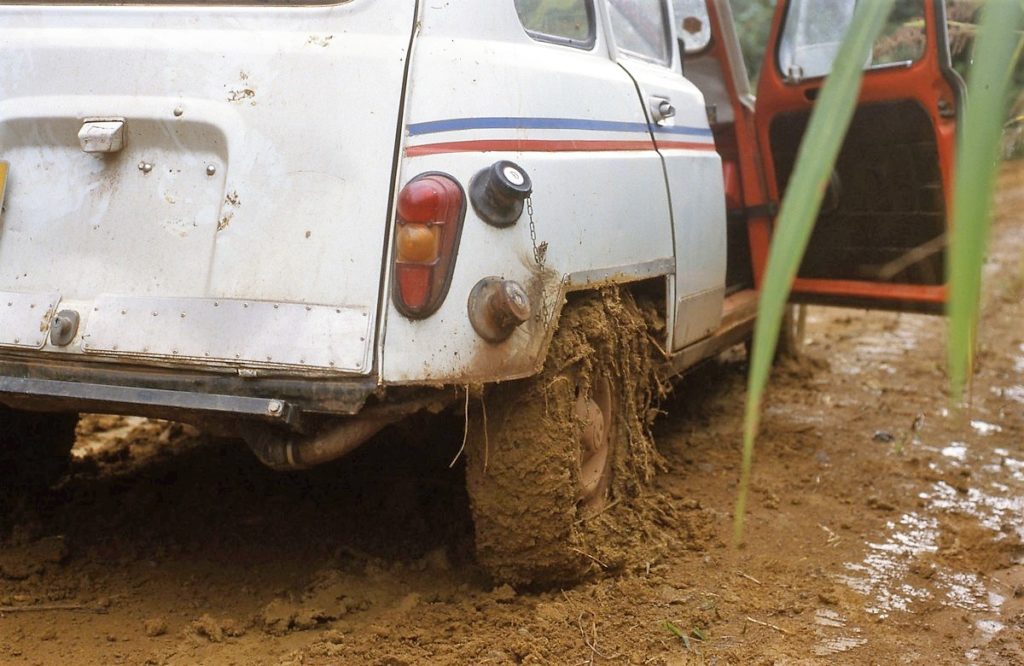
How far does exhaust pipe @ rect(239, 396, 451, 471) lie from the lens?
2.63 meters

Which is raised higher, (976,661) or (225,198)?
(225,198)

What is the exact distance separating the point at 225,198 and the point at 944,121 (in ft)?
9.47

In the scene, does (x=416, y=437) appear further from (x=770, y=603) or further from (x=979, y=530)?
(x=979, y=530)

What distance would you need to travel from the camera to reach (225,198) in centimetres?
265

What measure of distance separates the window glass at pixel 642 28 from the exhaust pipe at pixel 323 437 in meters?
1.55

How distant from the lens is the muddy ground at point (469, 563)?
112 inches

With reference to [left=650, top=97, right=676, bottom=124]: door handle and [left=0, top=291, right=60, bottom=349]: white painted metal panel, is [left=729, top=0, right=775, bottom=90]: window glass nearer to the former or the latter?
[left=650, top=97, right=676, bottom=124]: door handle

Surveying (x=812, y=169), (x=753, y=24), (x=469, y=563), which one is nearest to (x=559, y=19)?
(x=469, y=563)

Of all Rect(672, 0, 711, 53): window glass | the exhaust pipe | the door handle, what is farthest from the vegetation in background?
Rect(672, 0, 711, 53): window glass

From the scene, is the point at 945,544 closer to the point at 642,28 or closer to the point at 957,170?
the point at 642,28

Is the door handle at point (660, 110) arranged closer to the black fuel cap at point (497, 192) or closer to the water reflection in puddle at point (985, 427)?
the black fuel cap at point (497, 192)

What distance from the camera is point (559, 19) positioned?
3.17 meters

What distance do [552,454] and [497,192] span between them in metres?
0.72

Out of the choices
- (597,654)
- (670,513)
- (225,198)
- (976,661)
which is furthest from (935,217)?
(225,198)
